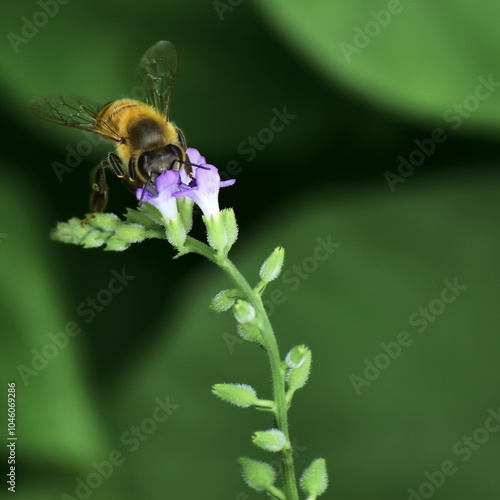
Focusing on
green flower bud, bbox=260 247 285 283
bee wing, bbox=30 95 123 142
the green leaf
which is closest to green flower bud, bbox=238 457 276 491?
green flower bud, bbox=260 247 285 283

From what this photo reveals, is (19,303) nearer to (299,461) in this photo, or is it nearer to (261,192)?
(261,192)

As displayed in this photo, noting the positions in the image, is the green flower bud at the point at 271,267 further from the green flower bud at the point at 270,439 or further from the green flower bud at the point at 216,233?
the green flower bud at the point at 270,439

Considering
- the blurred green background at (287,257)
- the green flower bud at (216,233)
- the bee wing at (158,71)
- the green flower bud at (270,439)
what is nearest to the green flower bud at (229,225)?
the green flower bud at (216,233)

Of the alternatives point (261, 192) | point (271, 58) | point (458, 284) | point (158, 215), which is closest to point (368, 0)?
point (271, 58)

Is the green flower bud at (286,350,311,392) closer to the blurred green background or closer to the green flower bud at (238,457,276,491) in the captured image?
the green flower bud at (238,457,276,491)

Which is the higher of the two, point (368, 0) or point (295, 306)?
point (368, 0)

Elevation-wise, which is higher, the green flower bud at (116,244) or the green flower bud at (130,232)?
the green flower bud at (130,232)

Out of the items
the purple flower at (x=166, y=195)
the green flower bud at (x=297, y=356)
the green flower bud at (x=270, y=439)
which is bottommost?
the green flower bud at (x=270, y=439)
